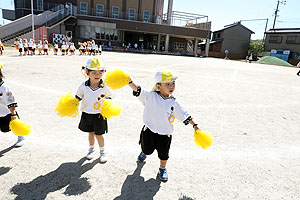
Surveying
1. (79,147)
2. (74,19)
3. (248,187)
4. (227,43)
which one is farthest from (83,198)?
(227,43)

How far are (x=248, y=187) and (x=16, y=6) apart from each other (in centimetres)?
4393

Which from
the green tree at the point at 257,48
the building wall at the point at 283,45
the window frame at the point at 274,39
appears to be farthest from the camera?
the green tree at the point at 257,48

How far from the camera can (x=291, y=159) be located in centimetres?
354

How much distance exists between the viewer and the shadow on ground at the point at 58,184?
7.77ft

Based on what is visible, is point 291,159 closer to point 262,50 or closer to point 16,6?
point 16,6

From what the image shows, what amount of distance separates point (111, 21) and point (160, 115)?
113 ft

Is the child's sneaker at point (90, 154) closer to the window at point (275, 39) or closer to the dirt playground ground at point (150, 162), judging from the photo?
the dirt playground ground at point (150, 162)

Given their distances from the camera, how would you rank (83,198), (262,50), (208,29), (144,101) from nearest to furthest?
1. (83,198)
2. (144,101)
3. (208,29)
4. (262,50)

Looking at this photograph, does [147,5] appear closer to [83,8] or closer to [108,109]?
[83,8]

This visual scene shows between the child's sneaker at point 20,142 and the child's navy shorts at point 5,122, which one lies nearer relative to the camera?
the child's navy shorts at point 5,122

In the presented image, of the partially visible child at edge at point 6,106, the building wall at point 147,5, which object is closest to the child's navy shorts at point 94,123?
the partially visible child at edge at point 6,106

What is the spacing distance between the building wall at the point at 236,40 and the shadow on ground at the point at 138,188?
4676 centimetres

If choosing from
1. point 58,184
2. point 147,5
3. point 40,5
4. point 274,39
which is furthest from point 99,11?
point 58,184

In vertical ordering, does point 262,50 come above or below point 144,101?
above
